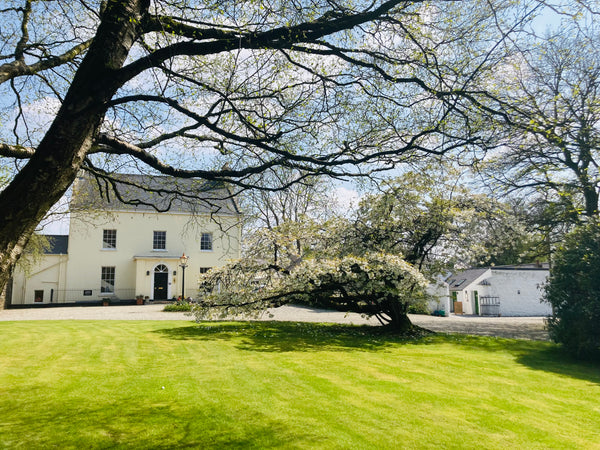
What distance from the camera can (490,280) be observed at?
1415 inches

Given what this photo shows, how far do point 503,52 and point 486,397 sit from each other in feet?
18.6

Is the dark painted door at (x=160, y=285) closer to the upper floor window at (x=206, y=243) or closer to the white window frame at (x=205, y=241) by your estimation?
the white window frame at (x=205, y=241)

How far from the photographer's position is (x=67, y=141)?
3766 millimetres

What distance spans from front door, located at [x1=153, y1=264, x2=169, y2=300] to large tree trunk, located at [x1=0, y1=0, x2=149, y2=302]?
32286 millimetres

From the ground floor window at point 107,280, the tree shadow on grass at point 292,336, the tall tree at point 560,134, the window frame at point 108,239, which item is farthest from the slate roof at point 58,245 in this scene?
the tall tree at point 560,134

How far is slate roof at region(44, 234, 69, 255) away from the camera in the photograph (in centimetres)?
3253

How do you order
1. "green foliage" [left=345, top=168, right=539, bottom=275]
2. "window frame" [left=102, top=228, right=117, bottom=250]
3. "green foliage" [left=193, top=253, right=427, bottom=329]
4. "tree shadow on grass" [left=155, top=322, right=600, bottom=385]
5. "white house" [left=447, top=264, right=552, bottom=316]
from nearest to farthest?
"tree shadow on grass" [left=155, top=322, right=600, bottom=385] < "green foliage" [left=193, top=253, right=427, bottom=329] < "green foliage" [left=345, top=168, right=539, bottom=275] < "window frame" [left=102, top=228, right=117, bottom=250] < "white house" [left=447, top=264, right=552, bottom=316]

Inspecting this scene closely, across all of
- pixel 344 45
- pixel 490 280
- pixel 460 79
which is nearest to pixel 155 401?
pixel 344 45

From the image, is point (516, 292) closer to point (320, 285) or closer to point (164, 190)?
point (320, 285)

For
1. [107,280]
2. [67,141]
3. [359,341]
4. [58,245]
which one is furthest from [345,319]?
[58,245]

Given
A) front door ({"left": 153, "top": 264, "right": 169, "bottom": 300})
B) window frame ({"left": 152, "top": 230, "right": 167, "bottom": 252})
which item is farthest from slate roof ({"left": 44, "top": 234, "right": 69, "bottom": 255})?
front door ({"left": 153, "top": 264, "right": 169, "bottom": 300})

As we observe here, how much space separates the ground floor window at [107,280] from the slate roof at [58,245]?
3.46 metres

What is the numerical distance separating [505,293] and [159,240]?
3105 cm

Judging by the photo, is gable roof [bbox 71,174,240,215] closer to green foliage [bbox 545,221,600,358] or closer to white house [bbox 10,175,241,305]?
green foliage [bbox 545,221,600,358]
